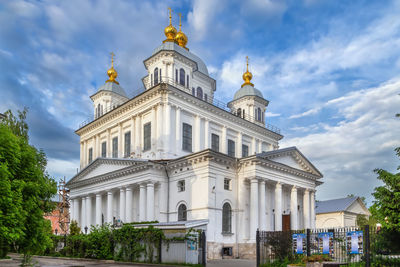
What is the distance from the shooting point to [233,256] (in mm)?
30875

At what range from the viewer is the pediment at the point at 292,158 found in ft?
110

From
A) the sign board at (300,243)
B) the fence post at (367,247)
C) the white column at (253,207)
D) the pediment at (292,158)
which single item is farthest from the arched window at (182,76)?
the fence post at (367,247)

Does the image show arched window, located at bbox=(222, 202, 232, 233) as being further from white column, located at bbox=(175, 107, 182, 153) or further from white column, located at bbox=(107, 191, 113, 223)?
white column, located at bbox=(107, 191, 113, 223)

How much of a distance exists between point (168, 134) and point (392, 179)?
74.2 feet

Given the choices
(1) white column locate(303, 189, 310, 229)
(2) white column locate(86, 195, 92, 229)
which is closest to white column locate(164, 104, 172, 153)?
(2) white column locate(86, 195, 92, 229)

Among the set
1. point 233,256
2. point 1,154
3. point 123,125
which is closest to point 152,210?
point 233,256

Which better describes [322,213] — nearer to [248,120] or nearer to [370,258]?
[248,120]

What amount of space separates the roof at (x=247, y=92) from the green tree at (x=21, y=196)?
37.9 m

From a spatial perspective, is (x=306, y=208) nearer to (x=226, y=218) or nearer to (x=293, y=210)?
(x=293, y=210)

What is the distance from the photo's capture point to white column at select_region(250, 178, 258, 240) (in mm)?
31031

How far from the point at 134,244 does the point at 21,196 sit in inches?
529

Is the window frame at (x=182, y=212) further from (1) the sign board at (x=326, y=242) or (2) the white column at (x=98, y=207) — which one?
(1) the sign board at (x=326, y=242)

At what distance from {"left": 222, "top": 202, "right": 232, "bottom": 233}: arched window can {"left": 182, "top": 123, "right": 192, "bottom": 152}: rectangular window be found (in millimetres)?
8596

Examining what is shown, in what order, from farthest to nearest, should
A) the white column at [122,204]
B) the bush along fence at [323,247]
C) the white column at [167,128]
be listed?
the white column at [167,128], the white column at [122,204], the bush along fence at [323,247]
